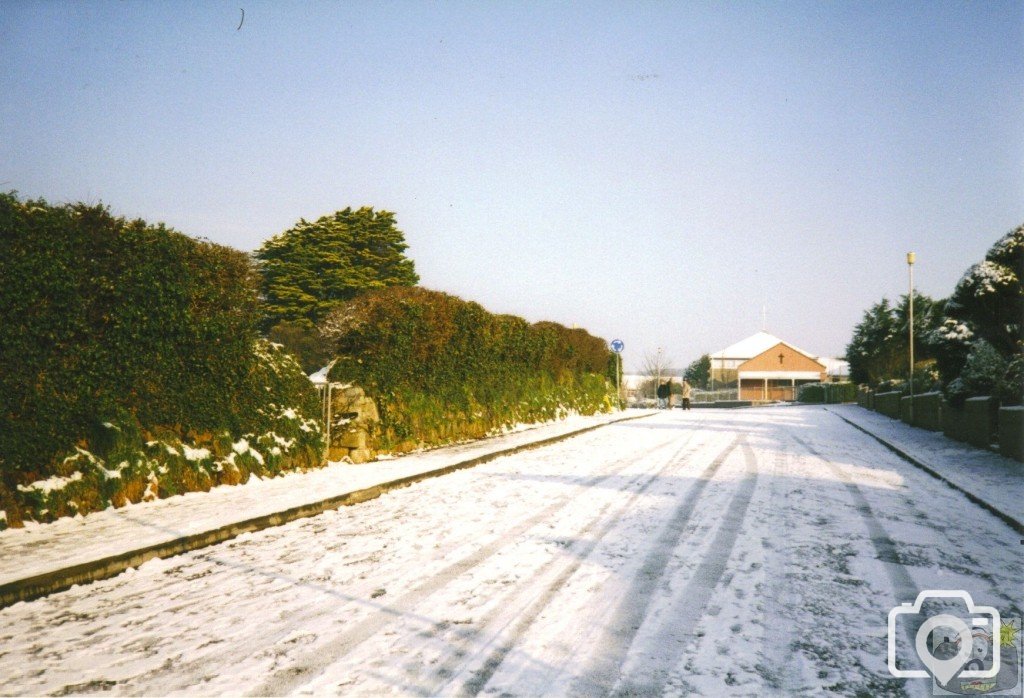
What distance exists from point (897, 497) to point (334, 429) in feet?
29.3

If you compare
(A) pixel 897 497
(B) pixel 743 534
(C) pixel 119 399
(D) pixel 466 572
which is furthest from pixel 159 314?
(A) pixel 897 497

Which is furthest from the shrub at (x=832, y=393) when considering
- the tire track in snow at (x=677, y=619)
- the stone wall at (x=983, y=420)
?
the tire track in snow at (x=677, y=619)

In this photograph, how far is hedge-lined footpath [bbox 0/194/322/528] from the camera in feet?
21.0

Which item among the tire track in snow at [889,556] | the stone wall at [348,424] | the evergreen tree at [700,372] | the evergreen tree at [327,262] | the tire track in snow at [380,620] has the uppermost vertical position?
the evergreen tree at [327,262]

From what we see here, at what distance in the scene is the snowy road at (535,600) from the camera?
11.1ft

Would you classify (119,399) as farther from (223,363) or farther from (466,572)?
(466,572)

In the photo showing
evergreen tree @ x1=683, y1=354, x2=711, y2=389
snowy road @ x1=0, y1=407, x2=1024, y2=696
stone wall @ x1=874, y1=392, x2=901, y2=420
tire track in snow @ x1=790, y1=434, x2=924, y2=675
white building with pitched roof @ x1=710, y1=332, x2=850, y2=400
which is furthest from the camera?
evergreen tree @ x1=683, y1=354, x2=711, y2=389

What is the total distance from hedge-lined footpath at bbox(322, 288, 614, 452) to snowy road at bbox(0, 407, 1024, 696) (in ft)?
15.4

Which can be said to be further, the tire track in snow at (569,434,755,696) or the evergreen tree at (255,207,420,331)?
the evergreen tree at (255,207,420,331)

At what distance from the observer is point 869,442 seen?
15305 millimetres

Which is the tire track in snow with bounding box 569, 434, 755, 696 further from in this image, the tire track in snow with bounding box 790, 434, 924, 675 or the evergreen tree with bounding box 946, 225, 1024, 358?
the evergreen tree with bounding box 946, 225, 1024, 358

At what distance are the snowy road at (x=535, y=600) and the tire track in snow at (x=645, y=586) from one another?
2 cm

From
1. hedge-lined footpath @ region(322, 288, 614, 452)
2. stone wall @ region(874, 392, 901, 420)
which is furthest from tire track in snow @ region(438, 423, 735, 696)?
stone wall @ region(874, 392, 901, 420)

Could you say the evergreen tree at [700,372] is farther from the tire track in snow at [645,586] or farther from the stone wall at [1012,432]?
the tire track in snow at [645,586]
